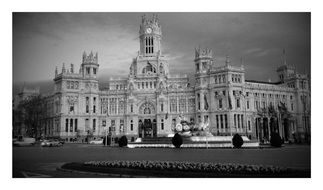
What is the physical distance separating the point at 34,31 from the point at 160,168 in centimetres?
1542

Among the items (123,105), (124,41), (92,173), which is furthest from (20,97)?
(92,173)

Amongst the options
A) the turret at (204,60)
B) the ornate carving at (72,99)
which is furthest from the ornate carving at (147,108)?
the ornate carving at (72,99)

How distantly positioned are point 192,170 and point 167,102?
69.4 meters

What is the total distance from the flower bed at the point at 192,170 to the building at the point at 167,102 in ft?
205

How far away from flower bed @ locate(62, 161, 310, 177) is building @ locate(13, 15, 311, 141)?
2457 inches

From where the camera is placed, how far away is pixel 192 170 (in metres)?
19.5

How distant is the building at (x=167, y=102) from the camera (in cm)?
8350

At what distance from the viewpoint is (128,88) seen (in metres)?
90.2

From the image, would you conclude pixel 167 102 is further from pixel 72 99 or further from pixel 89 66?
pixel 72 99

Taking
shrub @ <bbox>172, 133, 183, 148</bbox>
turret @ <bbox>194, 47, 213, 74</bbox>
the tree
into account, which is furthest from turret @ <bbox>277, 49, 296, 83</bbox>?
the tree

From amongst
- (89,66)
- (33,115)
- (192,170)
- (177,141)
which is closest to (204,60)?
(89,66)

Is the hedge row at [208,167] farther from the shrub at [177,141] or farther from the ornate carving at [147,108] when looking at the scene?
the ornate carving at [147,108]

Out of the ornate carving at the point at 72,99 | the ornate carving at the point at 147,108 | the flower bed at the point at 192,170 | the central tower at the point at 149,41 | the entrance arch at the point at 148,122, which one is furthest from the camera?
the central tower at the point at 149,41

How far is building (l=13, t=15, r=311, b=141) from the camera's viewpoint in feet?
274
